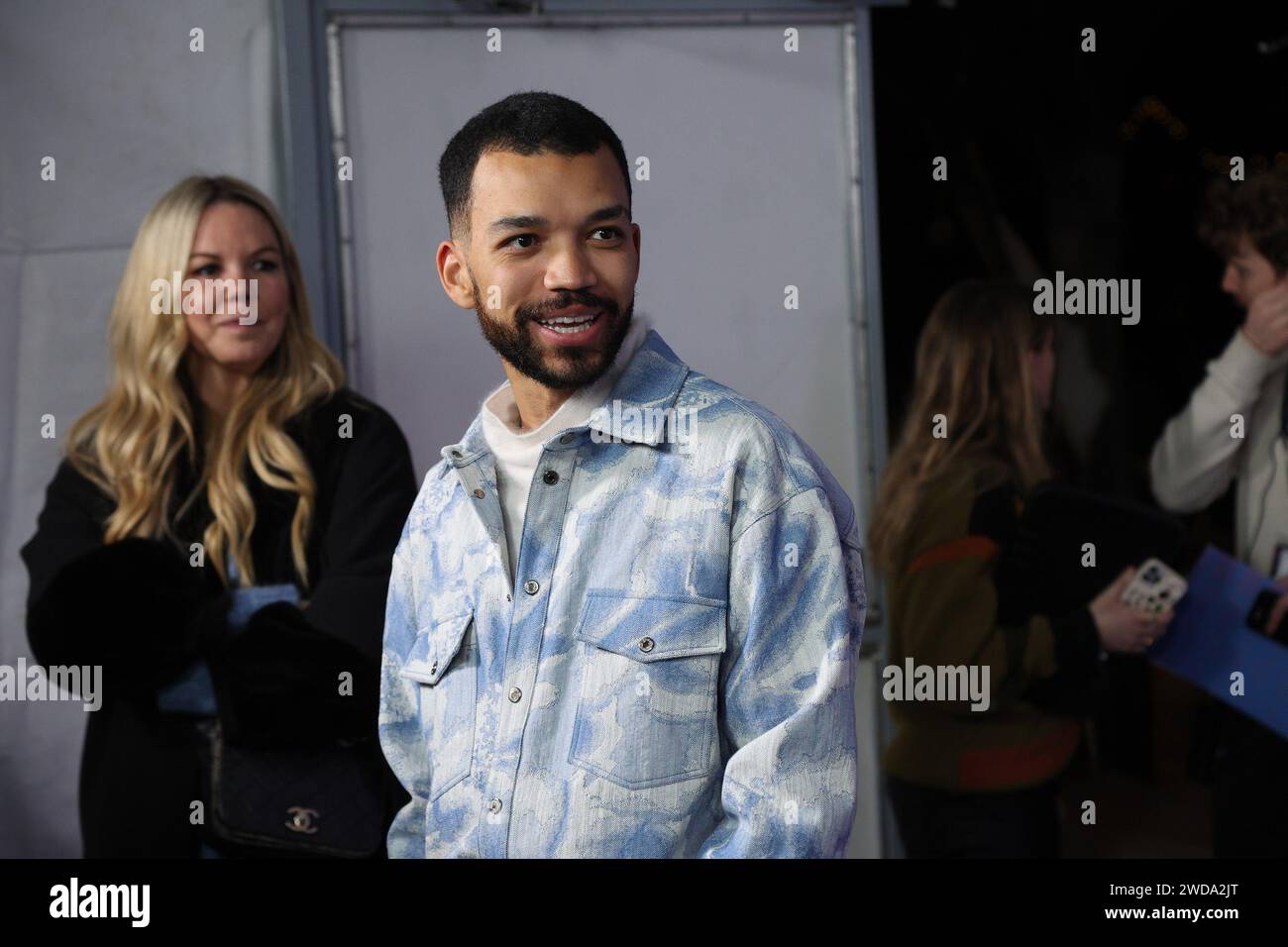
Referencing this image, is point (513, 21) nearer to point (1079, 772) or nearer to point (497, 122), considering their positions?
point (497, 122)

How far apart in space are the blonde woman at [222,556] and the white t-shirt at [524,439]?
1.49ft

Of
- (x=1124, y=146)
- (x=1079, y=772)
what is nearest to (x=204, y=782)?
(x=1079, y=772)

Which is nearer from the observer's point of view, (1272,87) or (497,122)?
(497,122)

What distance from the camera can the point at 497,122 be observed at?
1.61 metres

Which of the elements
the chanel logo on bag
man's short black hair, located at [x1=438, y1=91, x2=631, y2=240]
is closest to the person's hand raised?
man's short black hair, located at [x1=438, y1=91, x2=631, y2=240]

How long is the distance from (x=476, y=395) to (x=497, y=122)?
0.73 meters

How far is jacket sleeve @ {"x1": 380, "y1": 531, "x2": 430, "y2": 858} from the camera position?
5.62ft

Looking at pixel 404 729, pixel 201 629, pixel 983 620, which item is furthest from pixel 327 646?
pixel 983 620

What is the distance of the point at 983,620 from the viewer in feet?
7.42

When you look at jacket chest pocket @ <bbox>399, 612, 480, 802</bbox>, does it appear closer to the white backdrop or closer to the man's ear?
the man's ear

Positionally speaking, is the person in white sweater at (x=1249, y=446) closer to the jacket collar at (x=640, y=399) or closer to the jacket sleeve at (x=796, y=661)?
the jacket sleeve at (x=796, y=661)

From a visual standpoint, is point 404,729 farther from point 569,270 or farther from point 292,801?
point 569,270

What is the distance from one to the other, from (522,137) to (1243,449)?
157 centimetres
